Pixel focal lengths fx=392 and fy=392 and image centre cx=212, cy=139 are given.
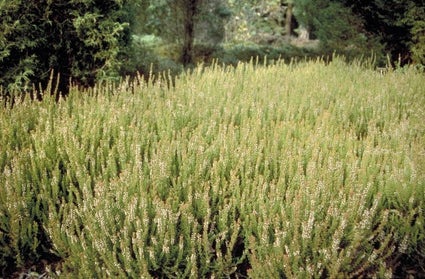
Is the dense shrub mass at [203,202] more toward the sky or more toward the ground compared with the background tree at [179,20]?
more toward the ground

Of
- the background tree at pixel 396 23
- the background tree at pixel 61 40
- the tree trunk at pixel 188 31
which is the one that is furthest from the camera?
the tree trunk at pixel 188 31

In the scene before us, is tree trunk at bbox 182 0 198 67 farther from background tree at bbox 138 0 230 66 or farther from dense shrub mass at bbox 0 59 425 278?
dense shrub mass at bbox 0 59 425 278

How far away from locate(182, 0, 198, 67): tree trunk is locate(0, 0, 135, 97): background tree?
8.04 feet

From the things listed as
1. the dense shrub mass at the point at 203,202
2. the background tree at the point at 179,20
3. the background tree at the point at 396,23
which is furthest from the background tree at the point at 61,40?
the background tree at the point at 396,23

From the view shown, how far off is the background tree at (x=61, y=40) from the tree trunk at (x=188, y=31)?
245 centimetres

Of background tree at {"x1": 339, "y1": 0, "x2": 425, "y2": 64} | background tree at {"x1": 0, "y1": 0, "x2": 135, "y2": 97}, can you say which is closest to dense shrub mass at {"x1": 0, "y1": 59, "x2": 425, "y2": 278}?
background tree at {"x1": 0, "y1": 0, "x2": 135, "y2": 97}

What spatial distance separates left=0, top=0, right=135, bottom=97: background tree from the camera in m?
4.54

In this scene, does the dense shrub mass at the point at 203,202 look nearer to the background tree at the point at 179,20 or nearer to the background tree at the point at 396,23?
the background tree at the point at 396,23

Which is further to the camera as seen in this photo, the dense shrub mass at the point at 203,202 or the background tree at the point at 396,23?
the background tree at the point at 396,23

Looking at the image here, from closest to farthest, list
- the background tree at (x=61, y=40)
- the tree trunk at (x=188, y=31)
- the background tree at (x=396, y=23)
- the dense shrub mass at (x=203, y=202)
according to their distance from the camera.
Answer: the dense shrub mass at (x=203, y=202) < the background tree at (x=61, y=40) < the background tree at (x=396, y=23) < the tree trunk at (x=188, y=31)

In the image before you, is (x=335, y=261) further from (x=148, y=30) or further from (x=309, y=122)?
(x=148, y=30)

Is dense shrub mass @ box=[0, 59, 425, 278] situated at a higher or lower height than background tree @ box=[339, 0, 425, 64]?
lower

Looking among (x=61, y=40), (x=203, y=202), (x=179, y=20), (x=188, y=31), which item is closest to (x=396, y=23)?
(x=188, y=31)

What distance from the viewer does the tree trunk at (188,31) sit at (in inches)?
299
